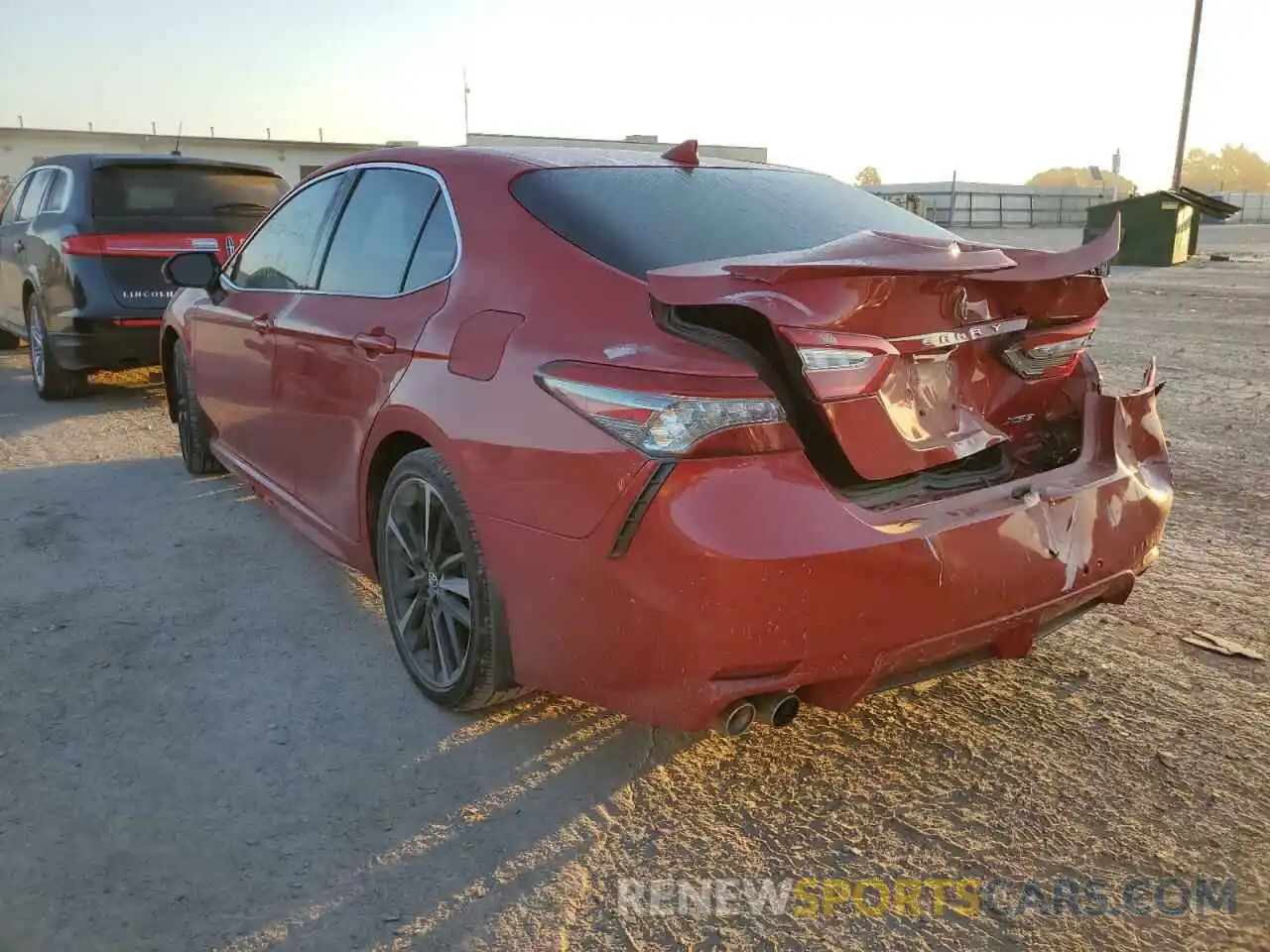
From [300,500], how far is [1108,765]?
9.71ft

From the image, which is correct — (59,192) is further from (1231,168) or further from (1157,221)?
(1231,168)

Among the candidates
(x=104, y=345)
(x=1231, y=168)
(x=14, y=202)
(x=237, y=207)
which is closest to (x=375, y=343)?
(x=104, y=345)

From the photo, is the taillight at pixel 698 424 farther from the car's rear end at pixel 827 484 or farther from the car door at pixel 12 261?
the car door at pixel 12 261

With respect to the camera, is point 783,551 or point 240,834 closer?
point 783,551

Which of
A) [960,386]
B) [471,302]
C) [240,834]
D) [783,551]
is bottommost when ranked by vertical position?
[240,834]

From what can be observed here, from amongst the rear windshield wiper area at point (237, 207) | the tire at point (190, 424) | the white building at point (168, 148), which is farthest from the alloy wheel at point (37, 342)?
the white building at point (168, 148)

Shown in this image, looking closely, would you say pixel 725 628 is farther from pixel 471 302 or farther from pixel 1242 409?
pixel 1242 409

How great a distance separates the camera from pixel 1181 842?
2.50 metres

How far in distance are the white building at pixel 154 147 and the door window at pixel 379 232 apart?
3636 cm

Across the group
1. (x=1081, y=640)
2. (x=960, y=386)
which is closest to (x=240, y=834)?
(x=960, y=386)

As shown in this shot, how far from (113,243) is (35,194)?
1895 mm

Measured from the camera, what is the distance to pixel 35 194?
28.7 ft

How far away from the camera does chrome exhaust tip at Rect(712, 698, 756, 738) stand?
2408 mm

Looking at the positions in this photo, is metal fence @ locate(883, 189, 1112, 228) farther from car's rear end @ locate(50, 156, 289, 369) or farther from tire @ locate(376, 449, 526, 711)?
tire @ locate(376, 449, 526, 711)
